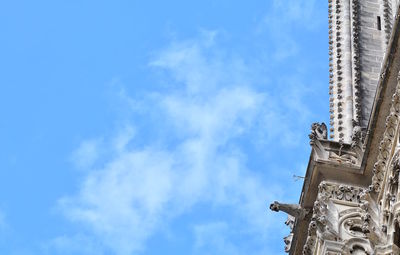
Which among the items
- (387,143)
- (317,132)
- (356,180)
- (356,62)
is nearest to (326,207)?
(356,180)

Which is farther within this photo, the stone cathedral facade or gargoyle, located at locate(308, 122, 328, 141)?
gargoyle, located at locate(308, 122, 328, 141)

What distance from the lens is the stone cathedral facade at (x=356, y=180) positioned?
26078 mm

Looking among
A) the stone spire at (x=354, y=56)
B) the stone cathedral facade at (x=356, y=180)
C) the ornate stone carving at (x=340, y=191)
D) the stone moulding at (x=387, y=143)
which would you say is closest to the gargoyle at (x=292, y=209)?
the stone cathedral facade at (x=356, y=180)

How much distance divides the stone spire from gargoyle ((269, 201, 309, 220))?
690cm

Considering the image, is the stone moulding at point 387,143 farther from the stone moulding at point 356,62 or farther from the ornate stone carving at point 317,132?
the stone moulding at point 356,62

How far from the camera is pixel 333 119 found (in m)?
41.0

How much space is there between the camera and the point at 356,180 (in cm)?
3077

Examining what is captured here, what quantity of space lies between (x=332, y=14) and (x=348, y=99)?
6.22 metres

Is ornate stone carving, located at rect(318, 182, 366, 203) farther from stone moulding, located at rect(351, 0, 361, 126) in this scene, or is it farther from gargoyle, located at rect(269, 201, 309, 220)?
stone moulding, located at rect(351, 0, 361, 126)

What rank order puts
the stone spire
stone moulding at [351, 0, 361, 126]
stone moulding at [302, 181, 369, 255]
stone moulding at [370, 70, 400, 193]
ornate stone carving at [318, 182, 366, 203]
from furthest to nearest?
the stone spire
stone moulding at [351, 0, 361, 126]
ornate stone carving at [318, 182, 366, 203]
stone moulding at [302, 181, 369, 255]
stone moulding at [370, 70, 400, 193]

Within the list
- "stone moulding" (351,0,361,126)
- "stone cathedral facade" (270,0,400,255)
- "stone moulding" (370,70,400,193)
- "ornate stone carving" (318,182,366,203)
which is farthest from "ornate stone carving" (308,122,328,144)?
"stone moulding" (370,70,400,193)

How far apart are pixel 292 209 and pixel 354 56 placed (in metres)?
12.4

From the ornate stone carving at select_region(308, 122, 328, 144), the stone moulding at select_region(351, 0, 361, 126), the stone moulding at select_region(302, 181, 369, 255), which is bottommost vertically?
the stone moulding at select_region(302, 181, 369, 255)

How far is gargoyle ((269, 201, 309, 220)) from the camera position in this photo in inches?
1242
